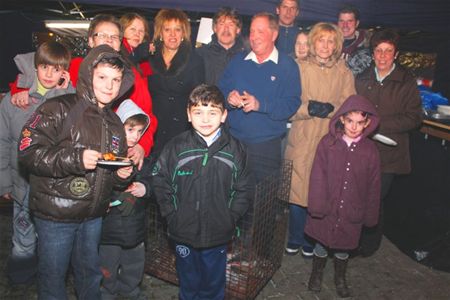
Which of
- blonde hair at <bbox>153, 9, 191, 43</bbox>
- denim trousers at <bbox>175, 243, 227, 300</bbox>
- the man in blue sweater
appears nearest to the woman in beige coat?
the man in blue sweater

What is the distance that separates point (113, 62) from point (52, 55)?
2.41ft

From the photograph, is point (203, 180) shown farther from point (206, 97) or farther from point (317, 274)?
point (317, 274)

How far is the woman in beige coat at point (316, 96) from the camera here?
12.6 ft

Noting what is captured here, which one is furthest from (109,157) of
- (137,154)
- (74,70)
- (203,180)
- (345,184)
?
(345,184)

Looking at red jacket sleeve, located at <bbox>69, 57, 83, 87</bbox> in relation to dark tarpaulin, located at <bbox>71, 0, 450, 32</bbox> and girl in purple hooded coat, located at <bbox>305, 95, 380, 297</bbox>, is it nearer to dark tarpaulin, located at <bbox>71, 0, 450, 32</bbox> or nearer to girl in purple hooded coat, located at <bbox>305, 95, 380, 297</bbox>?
dark tarpaulin, located at <bbox>71, 0, 450, 32</bbox>

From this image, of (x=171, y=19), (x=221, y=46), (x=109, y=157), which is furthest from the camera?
(x=221, y=46)

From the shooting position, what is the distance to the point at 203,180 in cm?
286

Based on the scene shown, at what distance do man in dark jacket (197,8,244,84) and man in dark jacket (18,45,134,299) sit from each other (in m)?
1.53

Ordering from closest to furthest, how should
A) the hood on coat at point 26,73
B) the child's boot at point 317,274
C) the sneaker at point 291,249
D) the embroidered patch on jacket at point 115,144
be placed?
the embroidered patch on jacket at point 115,144
the hood on coat at point 26,73
the child's boot at point 317,274
the sneaker at point 291,249

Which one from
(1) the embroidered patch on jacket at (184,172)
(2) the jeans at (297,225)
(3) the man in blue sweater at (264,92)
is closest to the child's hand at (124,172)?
(1) the embroidered patch on jacket at (184,172)

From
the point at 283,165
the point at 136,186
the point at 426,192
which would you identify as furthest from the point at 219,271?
the point at 426,192

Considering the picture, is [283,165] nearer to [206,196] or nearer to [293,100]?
[293,100]

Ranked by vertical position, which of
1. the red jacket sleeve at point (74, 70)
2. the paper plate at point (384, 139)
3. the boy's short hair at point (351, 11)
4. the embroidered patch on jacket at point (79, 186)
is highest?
the boy's short hair at point (351, 11)

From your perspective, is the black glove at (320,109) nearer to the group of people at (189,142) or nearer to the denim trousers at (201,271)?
the group of people at (189,142)
